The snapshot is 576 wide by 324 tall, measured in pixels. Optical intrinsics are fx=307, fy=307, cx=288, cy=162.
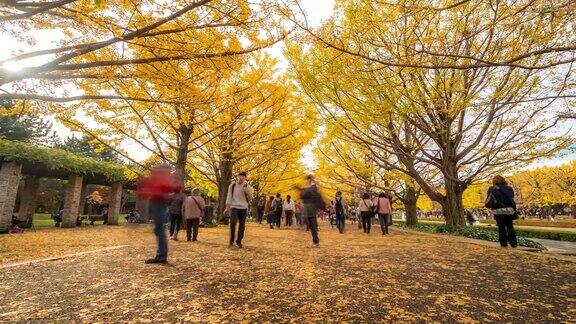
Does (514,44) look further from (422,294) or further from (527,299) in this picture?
(422,294)

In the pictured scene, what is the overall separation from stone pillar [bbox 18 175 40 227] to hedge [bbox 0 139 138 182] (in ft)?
8.43

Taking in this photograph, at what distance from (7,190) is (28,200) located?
3.67 m

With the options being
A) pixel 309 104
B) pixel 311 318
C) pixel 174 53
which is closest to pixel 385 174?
pixel 309 104

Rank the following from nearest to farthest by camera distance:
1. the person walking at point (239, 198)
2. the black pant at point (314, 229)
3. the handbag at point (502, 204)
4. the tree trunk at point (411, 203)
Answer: the person walking at point (239, 198) → the handbag at point (502, 204) → the black pant at point (314, 229) → the tree trunk at point (411, 203)

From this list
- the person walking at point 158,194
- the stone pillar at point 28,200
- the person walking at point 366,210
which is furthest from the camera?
the stone pillar at point 28,200

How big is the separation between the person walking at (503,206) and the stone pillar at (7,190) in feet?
48.6

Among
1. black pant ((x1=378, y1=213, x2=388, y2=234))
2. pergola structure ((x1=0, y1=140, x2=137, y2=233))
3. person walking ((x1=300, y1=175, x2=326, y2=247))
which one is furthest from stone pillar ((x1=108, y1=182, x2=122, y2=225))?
black pant ((x1=378, y1=213, x2=388, y2=234))

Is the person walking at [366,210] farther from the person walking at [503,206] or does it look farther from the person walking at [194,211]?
the person walking at [194,211]

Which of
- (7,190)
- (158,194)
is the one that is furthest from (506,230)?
(7,190)

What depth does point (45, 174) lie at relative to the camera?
47.2ft

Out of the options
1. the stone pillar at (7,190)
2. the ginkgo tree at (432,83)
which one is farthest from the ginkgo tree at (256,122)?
the stone pillar at (7,190)

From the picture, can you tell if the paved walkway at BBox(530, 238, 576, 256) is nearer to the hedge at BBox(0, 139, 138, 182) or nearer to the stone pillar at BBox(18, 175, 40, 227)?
the hedge at BBox(0, 139, 138, 182)

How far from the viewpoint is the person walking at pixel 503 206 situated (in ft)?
21.9

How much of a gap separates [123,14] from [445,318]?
526 centimetres
